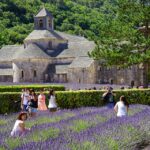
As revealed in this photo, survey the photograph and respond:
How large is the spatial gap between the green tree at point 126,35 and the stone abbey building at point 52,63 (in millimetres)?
42802

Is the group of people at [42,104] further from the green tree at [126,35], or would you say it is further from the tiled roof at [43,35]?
the tiled roof at [43,35]

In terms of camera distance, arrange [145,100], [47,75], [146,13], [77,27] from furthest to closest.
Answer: [77,27] < [47,75] < [146,13] < [145,100]

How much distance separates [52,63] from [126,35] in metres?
56.2

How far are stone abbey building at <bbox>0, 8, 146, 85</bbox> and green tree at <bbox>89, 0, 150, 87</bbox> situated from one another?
42802mm

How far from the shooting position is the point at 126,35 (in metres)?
43.1

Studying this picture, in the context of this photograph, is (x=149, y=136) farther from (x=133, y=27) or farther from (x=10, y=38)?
(x=10, y=38)

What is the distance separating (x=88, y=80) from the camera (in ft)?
298

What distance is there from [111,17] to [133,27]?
107 inches

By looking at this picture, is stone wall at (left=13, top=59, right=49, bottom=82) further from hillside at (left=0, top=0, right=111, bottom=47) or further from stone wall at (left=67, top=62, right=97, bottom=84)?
hillside at (left=0, top=0, right=111, bottom=47)

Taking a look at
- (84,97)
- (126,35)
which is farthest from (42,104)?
(126,35)

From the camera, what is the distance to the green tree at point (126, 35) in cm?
4297

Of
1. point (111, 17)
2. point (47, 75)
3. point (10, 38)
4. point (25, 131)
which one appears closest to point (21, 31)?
point (10, 38)

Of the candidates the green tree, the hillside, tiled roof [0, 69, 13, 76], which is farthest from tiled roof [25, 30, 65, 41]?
the green tree

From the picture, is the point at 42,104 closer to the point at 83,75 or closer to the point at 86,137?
the point at 86,137
